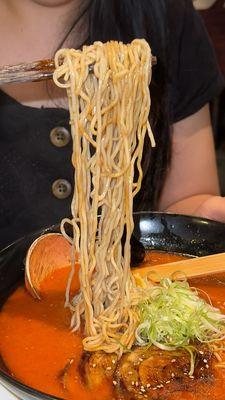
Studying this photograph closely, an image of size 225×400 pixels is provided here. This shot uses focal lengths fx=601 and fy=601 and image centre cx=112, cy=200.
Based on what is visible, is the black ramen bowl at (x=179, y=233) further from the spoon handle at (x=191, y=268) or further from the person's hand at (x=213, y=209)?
the spoon handle at (x=191, y=268)

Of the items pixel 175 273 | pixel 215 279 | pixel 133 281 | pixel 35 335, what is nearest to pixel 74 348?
pixel 35 335

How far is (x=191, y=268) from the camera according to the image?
59.8 inches

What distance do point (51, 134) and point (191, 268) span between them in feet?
2.15

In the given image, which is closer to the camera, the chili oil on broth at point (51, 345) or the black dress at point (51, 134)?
the chili oil on broth at point (51, 345)

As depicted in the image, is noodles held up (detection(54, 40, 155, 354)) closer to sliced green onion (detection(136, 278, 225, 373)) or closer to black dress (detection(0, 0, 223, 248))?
sliced green onion (detection(136, 278, 225, 373))

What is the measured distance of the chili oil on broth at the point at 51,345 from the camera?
1179 millimetres

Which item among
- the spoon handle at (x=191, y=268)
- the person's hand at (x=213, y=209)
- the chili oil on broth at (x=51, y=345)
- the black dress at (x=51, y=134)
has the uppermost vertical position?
the black dress at (x=51, y=134)

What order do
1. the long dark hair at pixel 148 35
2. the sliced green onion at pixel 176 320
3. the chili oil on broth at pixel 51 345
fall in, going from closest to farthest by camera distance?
1. the chili oil on broth at pixel 51 345
2. the sliced green onion at pixel 176 320
3. the long dark hair at pixel 148 35

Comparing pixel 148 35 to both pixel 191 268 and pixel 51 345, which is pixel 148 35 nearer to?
pixel 191 268

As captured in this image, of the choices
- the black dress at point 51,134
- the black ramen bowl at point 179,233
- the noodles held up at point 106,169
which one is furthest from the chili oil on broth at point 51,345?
the black dress at point 51,134

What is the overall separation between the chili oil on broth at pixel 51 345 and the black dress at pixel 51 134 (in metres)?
0.44

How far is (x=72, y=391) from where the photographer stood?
1169 mm

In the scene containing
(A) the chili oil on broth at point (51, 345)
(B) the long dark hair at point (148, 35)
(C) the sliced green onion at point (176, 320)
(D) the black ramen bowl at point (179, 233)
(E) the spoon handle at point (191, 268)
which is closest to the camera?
(A) the chili oil on broth at point (51, 345)

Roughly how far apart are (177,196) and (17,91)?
27.5 inches
